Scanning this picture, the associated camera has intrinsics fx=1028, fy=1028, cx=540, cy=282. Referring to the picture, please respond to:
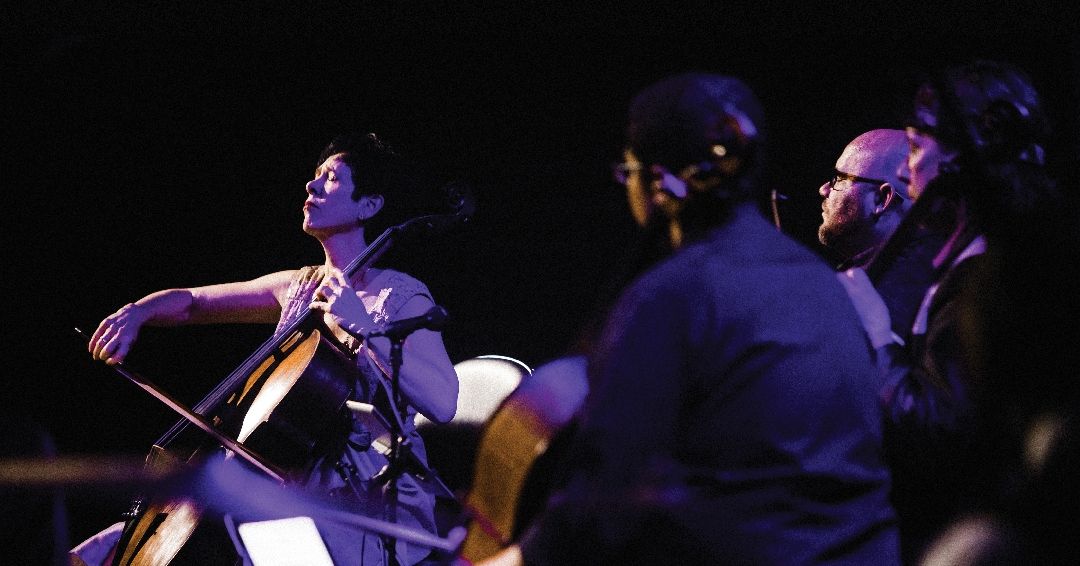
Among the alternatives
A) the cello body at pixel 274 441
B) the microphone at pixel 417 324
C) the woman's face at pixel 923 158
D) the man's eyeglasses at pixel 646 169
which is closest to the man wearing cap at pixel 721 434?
the man's eyeglasses at pixel 646 169

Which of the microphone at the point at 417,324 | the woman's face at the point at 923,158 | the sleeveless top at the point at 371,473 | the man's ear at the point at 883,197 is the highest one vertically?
the woman's face at the point at 923,158

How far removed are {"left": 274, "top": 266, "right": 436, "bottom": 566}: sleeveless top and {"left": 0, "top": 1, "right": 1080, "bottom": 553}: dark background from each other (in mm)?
945

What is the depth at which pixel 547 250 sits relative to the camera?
4.26 m

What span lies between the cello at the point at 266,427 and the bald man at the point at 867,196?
118cm

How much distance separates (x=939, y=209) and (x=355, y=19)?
274 cm

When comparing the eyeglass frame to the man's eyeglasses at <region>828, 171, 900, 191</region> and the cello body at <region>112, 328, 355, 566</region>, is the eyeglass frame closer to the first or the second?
the man's eyeglasses at <region>828, 171, 900, 191</region>

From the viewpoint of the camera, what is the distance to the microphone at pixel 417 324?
2.72 meters

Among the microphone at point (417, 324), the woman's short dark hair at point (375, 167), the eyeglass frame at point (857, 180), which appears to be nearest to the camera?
the microphone at point (417, 324)

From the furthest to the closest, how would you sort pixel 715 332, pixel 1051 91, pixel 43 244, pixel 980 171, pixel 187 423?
pixel 43 244
pixel 1051 91
pixel 187 423
pixel 980 171
pixel 715 332

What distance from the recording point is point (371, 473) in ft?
10.6

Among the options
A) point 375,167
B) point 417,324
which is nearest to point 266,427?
point 417,324

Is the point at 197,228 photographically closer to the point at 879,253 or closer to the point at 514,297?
the point at 514,297

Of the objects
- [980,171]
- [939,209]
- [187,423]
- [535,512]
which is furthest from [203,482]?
[187,423]

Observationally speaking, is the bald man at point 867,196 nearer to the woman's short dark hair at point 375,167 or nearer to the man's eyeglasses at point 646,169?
the man's eyeglasses at point 646,169
